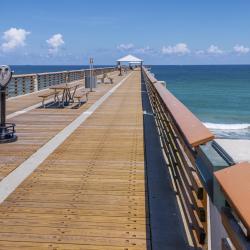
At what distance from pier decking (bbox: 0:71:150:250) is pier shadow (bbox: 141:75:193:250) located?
3.0 inches

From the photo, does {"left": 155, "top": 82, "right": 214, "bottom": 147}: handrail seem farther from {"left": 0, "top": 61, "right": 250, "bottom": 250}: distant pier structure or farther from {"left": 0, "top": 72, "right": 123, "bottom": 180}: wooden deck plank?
{"left": 0, "top": 72, "right": 123, "bottom": 180}: wooden deck plank

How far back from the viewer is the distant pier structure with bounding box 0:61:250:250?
6.41 ft

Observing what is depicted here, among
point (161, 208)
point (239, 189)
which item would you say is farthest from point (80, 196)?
point (239, 189)

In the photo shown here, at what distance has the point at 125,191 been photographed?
4.90m

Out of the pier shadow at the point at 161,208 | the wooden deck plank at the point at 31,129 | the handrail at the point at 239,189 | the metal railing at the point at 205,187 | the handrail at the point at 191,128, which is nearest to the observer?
the handrail at the point at 239,189

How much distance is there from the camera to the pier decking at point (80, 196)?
359 cm

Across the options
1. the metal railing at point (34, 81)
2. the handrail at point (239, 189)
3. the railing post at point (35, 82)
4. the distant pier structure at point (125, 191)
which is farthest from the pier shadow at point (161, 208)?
the railing post at point (35, 82)

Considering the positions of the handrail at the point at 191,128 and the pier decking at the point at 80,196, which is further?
the pier decking at the point at 80,196

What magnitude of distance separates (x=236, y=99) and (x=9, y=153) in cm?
6140

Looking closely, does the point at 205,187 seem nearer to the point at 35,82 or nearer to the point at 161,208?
the point at 161,208

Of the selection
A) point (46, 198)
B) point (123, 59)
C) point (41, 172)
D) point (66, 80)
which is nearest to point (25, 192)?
point (46, 198)

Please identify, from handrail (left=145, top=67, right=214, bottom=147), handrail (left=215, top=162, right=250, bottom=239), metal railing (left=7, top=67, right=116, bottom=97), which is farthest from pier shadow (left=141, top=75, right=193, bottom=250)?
metal railing (left=7, top=67, right=116, bottom=97)

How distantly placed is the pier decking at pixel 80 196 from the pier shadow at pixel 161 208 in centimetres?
8

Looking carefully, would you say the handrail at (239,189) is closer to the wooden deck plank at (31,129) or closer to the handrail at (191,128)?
the handrail at (191,128)
